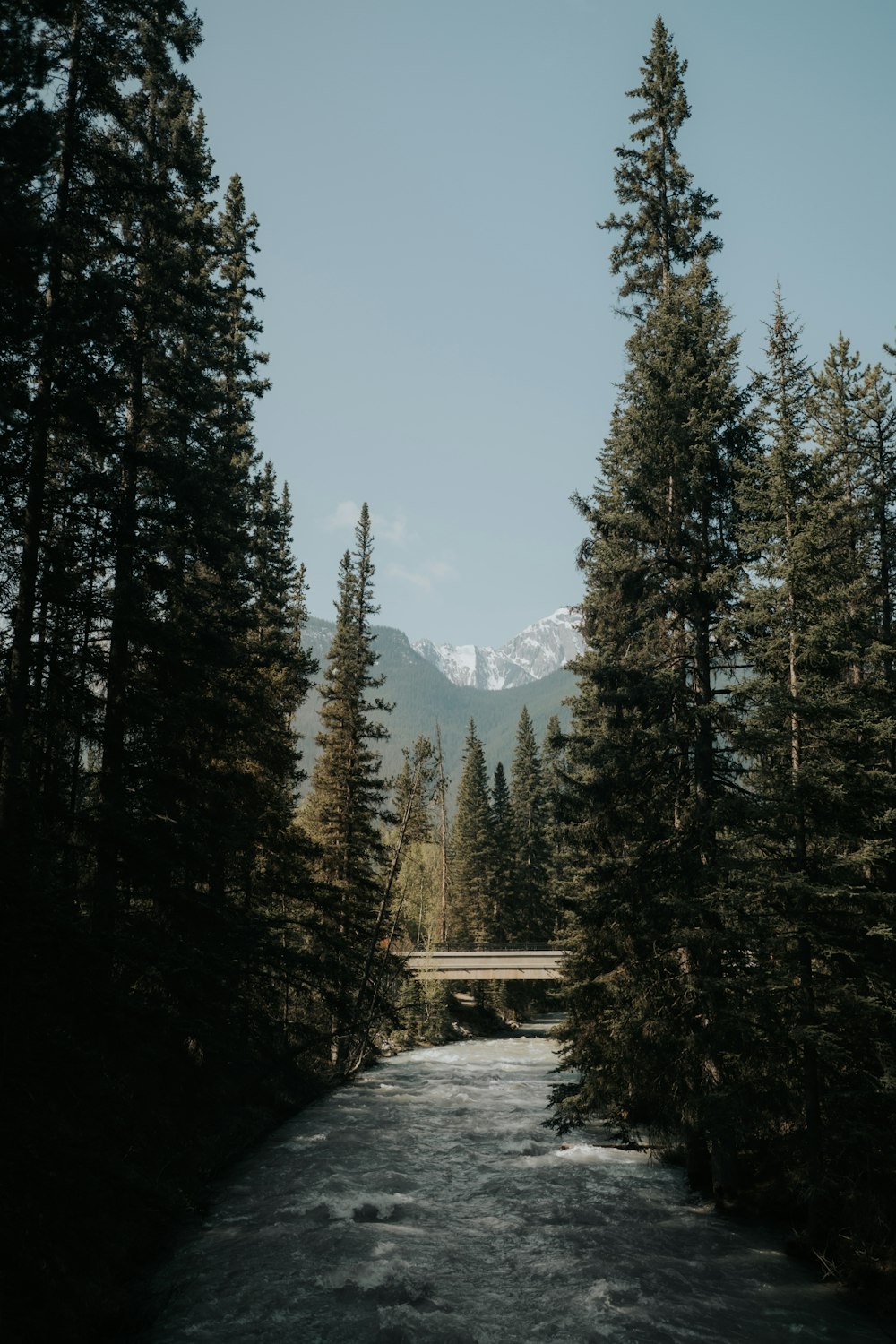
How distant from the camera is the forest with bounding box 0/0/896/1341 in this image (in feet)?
27.5

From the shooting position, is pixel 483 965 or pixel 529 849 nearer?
pixel 483 965

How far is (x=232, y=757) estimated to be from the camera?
806 inches

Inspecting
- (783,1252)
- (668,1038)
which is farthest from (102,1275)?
(783,1252)

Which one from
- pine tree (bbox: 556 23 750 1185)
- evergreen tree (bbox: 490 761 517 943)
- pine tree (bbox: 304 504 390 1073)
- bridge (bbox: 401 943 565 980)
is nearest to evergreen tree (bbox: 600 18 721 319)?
pine tree (bbox: 556 23 750 1185)

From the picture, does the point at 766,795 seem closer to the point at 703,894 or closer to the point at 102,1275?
the point at 703,894

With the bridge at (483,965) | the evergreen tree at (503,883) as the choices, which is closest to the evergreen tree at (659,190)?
the bridge at (483,965)

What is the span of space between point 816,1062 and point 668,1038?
2.32 metres

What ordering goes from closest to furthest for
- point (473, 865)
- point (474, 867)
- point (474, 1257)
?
1. point (474, 1257)
2. point (474, 867)
3. point (473, 865)

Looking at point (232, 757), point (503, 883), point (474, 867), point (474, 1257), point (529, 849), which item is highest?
point (232, 757)

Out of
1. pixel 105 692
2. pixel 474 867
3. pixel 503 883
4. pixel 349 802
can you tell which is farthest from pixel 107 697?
pixel 474 867

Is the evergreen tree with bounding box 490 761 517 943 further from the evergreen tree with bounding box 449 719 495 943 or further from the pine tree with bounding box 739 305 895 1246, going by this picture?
the pine tree with bounding box 739 305 895 1246

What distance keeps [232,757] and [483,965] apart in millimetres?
27415

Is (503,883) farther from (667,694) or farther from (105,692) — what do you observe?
(105,692)

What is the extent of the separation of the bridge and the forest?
22.7m
